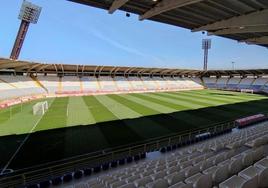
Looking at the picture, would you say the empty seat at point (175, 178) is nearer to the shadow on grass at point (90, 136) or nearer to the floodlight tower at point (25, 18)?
the shadow on grass at point (90, 136)

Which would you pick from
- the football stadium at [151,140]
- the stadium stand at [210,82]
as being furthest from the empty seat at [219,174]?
the stadium stand at [210,82]

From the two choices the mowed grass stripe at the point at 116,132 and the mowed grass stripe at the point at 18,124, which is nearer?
the mowed grass stripe at the point at 116,132

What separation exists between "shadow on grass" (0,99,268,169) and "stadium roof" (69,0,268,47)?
25.7 ft

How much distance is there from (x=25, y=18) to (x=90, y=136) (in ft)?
206

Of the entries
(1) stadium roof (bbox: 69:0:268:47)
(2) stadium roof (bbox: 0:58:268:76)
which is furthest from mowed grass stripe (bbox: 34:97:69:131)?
(2) stadium roof (bbox: 0:58:268:76)

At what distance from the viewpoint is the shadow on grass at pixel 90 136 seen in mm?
12570

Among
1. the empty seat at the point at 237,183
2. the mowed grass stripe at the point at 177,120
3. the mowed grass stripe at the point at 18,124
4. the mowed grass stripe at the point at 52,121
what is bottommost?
the mowed grass stripe at the point at 18,124

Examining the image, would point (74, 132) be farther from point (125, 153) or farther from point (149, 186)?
point (149, 186)

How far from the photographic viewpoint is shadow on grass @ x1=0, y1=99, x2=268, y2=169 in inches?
495

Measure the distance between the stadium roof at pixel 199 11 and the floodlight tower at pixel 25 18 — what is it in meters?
62.5

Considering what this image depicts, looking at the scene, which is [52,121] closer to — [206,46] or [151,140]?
[151,140]

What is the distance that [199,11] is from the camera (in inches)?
396

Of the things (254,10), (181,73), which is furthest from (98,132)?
(181,73)

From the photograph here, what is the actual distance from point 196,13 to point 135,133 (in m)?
9.28
